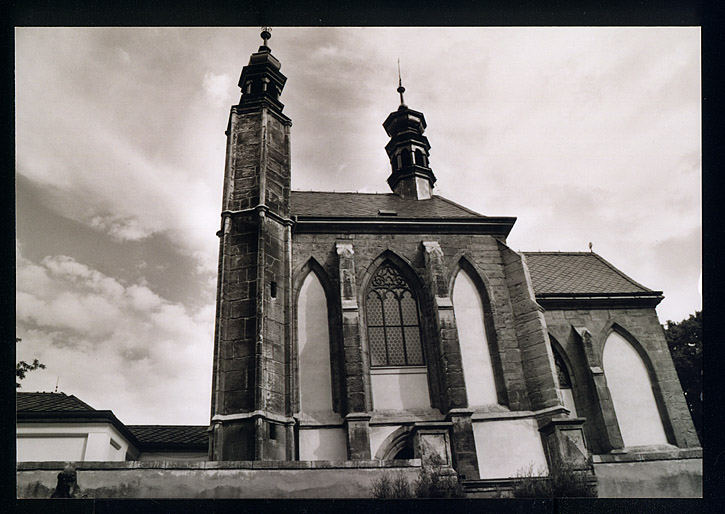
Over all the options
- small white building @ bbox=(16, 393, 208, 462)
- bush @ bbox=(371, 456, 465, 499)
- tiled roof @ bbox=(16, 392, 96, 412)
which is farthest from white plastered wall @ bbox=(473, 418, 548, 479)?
tiled roof @ bbox=(16, 392, 96, 412)

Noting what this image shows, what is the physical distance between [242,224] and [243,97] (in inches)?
180

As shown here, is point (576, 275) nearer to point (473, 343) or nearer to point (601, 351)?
point (601, 351)

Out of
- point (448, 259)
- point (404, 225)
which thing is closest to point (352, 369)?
point (448, 259)

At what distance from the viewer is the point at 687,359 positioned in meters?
17.9

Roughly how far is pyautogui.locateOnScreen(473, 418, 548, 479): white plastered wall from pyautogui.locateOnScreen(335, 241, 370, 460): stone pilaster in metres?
2.70

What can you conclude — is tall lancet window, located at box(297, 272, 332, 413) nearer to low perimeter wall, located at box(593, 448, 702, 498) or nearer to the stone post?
low perimeter wall, located at box(593, 448, 702, 498)

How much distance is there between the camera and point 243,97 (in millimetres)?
16984

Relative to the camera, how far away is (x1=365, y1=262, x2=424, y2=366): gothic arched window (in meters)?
14.9

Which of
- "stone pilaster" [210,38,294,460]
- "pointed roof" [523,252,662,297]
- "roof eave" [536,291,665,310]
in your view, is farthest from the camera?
"pointed roof" [523,252,662,297]

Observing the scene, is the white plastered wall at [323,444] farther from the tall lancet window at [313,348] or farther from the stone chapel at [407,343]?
the tall lancet window at [313,348]

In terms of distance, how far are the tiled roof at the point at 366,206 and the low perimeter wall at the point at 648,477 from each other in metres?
7.34

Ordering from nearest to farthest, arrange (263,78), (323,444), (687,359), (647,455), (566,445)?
(566,445) < (323,444) < (647,455) < (263,78) < (687,359)

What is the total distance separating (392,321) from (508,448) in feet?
13.3
